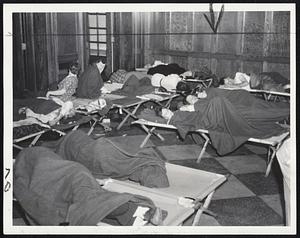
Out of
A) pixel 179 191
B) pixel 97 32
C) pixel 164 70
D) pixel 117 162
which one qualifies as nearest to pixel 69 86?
pixel 164 70

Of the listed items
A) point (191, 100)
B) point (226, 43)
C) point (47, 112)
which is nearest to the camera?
point (47, 112)

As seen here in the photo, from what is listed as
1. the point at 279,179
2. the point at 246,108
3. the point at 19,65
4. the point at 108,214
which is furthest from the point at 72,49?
the point at 108,214

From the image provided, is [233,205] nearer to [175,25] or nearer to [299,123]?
[299,123]

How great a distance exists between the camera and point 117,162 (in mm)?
2812

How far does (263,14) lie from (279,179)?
4.36 m

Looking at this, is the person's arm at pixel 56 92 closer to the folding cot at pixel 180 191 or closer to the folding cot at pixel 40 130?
the folding cot at pixel 40 130

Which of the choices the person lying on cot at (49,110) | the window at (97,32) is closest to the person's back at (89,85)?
the person lying on cot at (49,110)

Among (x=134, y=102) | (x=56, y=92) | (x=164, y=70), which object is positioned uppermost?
(x=164, y=70)

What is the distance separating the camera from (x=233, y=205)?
307cm

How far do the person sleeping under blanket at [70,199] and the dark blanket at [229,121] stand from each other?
68.2 inches

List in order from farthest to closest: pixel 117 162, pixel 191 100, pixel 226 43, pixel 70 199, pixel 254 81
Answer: pixel 226 43, pixel 254 81, pixel 191 100, pixel 117 162, pixel 70 199

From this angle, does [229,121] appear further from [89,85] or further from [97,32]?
[97,32]

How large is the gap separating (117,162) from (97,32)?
602cm

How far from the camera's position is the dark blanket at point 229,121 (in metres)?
3.86
